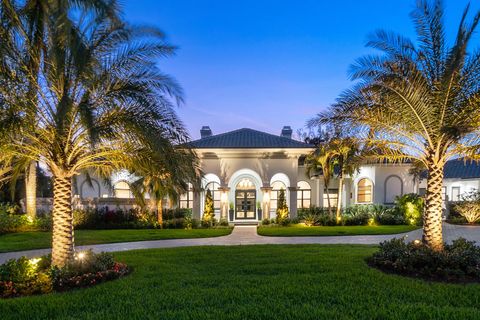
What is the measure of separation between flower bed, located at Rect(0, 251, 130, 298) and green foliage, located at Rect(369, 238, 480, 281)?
6.65 metres

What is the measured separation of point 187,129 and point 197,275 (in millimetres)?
3580

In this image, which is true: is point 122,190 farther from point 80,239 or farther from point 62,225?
point 62,225

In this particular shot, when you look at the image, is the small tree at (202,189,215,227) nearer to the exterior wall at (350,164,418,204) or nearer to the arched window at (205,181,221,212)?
Result: the arched window at (205,181,221,212)

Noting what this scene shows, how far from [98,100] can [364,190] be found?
71.0 feet

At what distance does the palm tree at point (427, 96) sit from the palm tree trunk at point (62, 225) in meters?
7.45

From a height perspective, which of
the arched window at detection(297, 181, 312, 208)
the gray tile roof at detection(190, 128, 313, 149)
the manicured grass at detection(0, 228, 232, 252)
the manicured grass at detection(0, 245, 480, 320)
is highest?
the gray tile roof at detection(190, 128, 313, 149)

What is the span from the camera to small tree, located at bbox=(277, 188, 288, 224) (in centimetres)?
2012

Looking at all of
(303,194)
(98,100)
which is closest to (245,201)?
(303,194)

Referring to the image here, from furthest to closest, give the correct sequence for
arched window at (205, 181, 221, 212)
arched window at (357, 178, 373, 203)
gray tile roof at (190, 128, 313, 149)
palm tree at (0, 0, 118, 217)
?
1. arched window at (357, 178, 373, 203)
2. arched window at (205, 181, 221, 212)
3. gray tile roof at (190, 128, 313, 149)
4. palm tree at (0, 0, 118, 217)

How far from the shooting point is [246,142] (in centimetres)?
2189

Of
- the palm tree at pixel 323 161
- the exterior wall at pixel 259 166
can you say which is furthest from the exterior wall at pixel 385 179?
the exterior wall at pixel 259 166

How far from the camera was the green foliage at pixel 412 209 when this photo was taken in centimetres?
1995

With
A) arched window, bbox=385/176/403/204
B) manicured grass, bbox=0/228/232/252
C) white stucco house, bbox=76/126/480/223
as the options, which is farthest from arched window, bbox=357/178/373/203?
manicured grass, bbox=0/228/232/252

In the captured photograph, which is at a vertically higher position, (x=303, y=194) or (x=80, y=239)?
(x=303, y=194)
